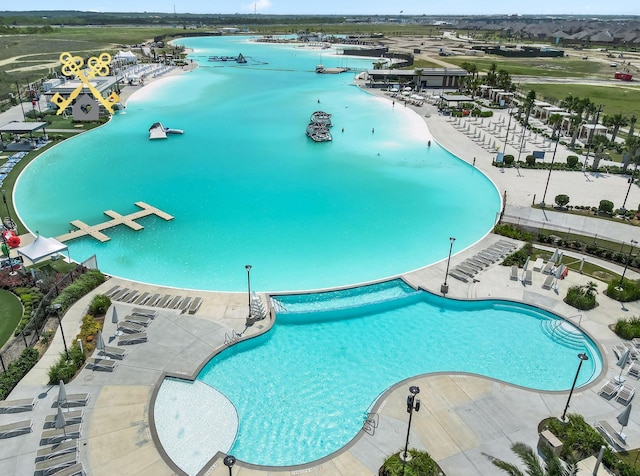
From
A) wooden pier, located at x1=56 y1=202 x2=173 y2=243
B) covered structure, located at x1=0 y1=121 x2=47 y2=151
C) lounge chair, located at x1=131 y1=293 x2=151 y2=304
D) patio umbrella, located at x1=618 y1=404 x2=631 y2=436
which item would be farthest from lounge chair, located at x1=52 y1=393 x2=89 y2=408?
covered structure, located at x1=0 y1=121 x2=47 y2=151

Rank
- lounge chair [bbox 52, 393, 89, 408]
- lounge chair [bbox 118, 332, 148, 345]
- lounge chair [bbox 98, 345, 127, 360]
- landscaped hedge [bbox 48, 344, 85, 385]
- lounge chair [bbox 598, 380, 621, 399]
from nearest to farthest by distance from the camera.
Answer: lounge chair [bbox 52, 393, 89, 408] < landscaped hedge [bbox 48, 344, 85, 385] < lounge chair [bbox 598, 380, 621, 399] < lounge chair [bbox 98, 345, 127, 360] < lounge chair [bbox 118, 332, 148, 345]

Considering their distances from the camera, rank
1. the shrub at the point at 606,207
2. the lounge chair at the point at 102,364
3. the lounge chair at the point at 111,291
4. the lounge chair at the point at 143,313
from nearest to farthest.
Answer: the lounge chair at the point at 102,364
the lounge chair at the point at 143,313
the lounge chair at the point at 111,291
the shrub at the point at 606,207

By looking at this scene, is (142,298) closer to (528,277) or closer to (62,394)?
(62,394)

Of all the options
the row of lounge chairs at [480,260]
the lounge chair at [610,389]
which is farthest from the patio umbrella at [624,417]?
the row of lounge chairs at [480,260]

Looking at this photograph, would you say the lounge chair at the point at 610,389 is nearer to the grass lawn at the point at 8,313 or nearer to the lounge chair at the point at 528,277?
the lounge chair at the point at 528,277

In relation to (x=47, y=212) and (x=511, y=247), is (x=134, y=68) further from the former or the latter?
(x=511, y=247)

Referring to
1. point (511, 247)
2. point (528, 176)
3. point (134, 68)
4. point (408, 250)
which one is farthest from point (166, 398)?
point (134, 68)

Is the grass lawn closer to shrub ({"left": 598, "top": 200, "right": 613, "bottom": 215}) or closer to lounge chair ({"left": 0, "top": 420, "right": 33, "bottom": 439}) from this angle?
lounge chair ({"left": 0, "top": 420, "right": 33, "bottom": 439})
